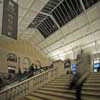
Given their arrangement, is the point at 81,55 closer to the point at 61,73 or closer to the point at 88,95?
the point at 88,95

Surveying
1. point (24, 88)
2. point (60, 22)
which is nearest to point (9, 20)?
point (24, 88)

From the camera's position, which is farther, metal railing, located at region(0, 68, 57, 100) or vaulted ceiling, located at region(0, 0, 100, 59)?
vaulted ceiling, located at region(0, 0, 100, 59)

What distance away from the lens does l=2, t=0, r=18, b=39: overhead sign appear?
5.22 metres

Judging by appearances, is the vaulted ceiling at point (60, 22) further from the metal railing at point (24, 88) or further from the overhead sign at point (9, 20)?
the metal railing at point (24, 88)

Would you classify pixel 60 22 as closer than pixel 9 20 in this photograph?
No

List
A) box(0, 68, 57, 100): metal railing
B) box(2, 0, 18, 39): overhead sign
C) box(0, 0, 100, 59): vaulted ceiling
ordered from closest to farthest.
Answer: box(2, 0, 18, 39): overhead sign < box(0, 68, 57, 100): metal railing < box(0, 0, 100, 59): vaulted ceiling

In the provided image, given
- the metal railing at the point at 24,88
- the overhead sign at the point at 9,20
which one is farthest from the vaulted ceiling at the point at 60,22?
the metal railing at the point at 24,88

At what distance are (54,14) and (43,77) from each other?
29.3 feet

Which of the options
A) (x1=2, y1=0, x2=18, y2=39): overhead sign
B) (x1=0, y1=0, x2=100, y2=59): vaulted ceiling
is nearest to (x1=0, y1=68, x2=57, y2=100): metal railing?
(x1=2, y1=0, x2=18, y2=39): overhead sign

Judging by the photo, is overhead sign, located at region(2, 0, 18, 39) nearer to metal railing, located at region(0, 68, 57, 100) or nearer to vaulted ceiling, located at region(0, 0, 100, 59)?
metal railing, located at region(0, 68, 57, 100)

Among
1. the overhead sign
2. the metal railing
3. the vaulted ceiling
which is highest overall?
the vaulted ceiling

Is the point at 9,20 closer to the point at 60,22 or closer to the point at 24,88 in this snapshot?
the point at 24,88

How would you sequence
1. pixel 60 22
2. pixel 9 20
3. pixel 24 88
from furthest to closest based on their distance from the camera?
pixel 60 22 → pixel 24 88 → pixel 9 20

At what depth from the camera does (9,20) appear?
5.47 metres
